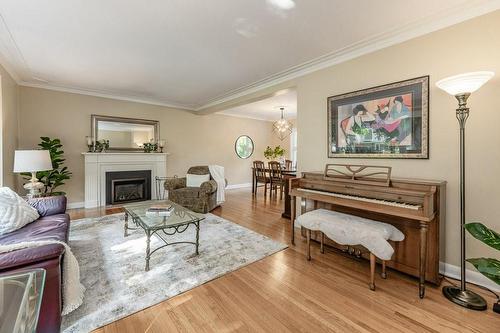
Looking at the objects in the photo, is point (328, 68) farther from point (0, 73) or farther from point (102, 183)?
point (102, 183)

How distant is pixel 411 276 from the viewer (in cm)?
222

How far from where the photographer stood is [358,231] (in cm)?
209

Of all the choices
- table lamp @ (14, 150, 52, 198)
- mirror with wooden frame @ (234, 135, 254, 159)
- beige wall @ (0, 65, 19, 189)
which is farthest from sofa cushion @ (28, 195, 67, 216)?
mirror with wooden frame @ (234, 135, 254, 159)

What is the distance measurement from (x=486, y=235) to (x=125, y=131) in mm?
6196

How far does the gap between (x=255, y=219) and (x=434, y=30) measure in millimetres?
3481

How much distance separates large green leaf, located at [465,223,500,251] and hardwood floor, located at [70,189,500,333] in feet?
1.96

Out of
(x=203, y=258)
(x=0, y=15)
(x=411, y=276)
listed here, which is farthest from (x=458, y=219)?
(x=0, y=15)

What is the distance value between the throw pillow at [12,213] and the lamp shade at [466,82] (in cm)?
406

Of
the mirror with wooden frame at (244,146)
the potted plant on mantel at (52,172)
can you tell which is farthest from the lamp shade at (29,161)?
the mirror with wooden frame at (244,146)

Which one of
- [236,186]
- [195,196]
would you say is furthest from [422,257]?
[236,186]

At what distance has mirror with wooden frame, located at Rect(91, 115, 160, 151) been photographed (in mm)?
5035

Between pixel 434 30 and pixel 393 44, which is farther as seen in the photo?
pixel 393 44

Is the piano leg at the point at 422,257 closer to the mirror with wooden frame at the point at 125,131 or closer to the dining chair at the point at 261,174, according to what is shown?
the dining chair at the point at 261,174

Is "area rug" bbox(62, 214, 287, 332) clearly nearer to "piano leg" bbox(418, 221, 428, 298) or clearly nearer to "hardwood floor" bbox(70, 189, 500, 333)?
"hardwood floor" bbox(70, 189, 500, 333)
